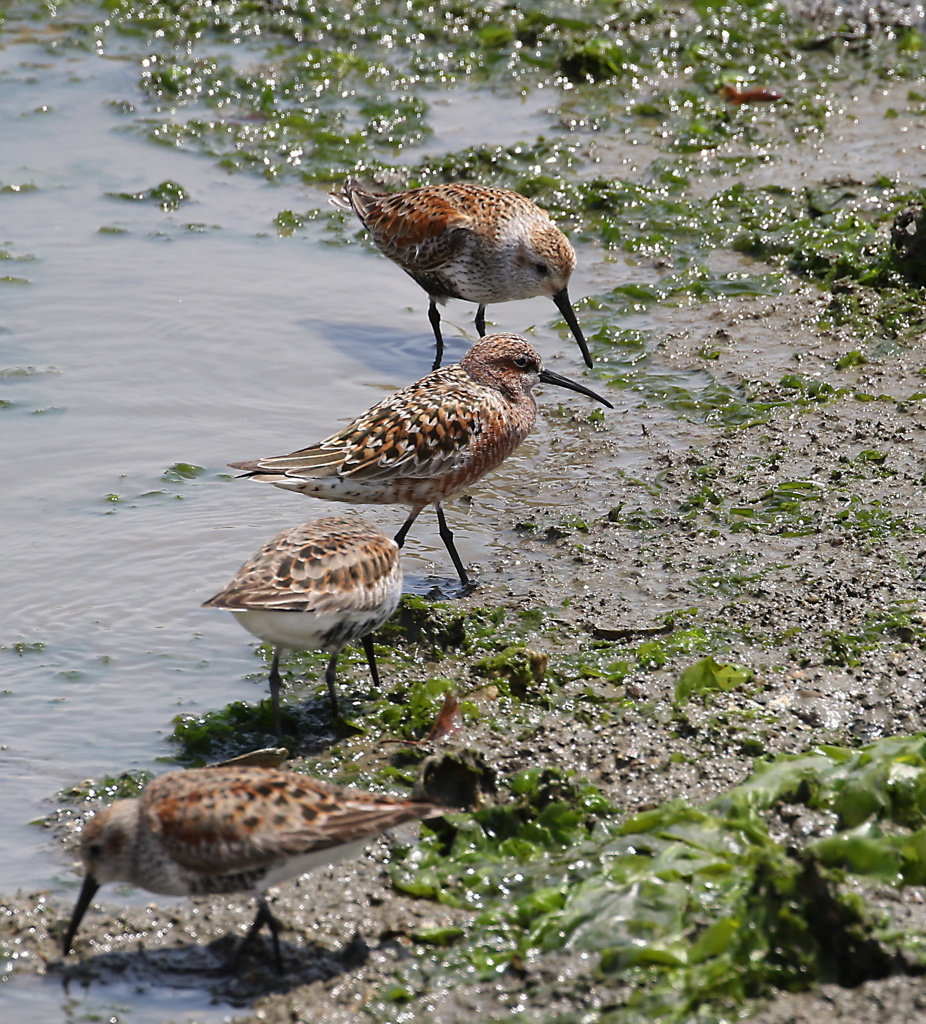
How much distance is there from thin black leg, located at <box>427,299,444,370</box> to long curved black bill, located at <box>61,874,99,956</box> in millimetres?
5704

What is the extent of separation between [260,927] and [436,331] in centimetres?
604

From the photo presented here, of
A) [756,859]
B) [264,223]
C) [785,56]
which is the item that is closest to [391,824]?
[756,859]

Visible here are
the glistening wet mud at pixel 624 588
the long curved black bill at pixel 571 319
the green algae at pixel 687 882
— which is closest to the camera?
the green algae at pixel 687 882

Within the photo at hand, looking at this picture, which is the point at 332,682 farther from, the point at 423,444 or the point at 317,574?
the point at 423,444

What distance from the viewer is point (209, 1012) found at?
4238 millimetres

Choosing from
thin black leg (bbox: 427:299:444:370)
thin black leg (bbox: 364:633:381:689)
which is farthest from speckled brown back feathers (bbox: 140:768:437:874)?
thin black leg (bbox: 427:299:444:370)

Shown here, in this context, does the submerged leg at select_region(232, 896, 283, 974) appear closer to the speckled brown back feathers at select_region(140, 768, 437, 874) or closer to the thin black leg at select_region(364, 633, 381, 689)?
the speckled brown back feathers at select_region(140, 768, 437, 874)

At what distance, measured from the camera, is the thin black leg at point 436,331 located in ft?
31.8

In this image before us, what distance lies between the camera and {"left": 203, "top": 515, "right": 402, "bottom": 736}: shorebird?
5.28 metres

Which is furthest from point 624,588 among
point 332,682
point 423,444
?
point 332,682

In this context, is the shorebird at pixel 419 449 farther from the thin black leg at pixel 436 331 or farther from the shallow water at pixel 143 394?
the thin black leg at pixel 436 331

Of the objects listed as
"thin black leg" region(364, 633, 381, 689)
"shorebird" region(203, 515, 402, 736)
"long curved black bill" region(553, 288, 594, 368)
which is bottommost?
"thin black leg" region(364, 633, 381, 689)

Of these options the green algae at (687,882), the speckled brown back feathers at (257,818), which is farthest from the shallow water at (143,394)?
the green algae at (687,882)

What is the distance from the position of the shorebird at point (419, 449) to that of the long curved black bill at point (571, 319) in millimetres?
1777
